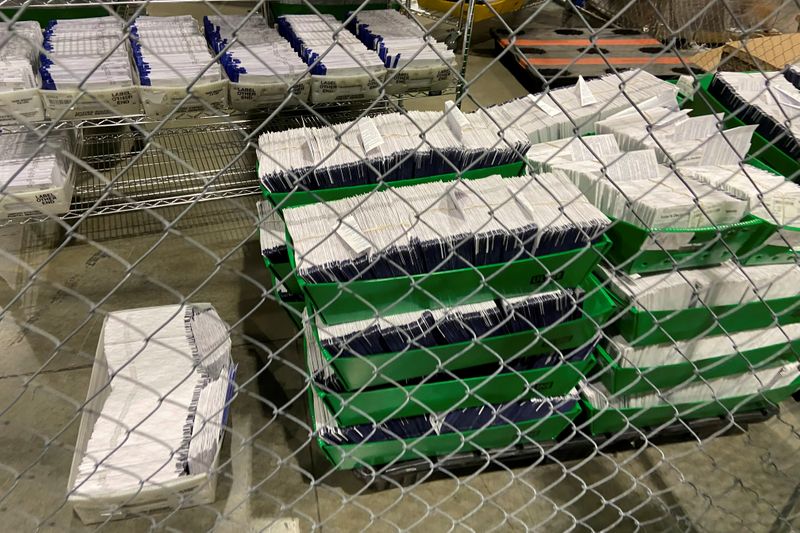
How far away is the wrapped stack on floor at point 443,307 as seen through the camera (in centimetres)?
117

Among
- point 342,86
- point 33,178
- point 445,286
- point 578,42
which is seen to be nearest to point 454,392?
point 445,286

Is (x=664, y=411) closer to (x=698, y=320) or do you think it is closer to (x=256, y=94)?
(x=698, y=320)

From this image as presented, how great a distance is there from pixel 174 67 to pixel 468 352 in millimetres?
1395

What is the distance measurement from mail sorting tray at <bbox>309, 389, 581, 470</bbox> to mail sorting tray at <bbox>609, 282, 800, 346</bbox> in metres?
0.28

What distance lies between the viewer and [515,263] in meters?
1.20

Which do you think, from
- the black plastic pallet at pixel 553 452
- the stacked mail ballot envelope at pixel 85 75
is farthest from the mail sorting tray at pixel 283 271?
the stacked mail ballot envelope at pixel 85 75

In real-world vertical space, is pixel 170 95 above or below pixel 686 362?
above

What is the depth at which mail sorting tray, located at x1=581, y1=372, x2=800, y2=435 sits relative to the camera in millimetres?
1512

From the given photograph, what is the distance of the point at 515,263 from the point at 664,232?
37cm

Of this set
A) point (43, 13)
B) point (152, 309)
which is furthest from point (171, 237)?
point (43, 13)

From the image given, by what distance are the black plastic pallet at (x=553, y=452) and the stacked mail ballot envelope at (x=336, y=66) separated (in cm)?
127

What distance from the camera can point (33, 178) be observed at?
188 cm

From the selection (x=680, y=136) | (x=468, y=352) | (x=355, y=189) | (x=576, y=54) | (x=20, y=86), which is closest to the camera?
(x=468, y=352)

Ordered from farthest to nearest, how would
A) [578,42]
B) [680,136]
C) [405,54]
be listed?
[578,42], [405,54], [680,136]
